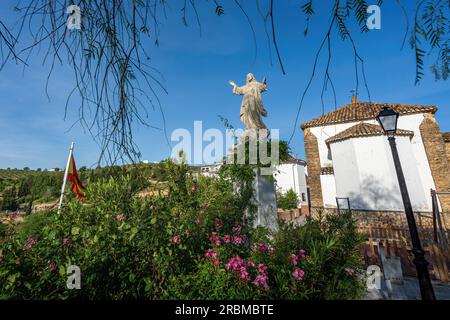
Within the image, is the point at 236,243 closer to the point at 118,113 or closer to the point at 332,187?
Answer: the point at 118,113

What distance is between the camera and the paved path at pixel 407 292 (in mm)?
4107

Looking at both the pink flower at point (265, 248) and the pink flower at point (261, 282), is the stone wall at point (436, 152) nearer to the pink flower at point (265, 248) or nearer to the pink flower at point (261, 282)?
the pink flower at point (265, 248)

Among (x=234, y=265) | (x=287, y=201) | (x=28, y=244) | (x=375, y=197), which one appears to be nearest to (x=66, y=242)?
(x=28, y=244)

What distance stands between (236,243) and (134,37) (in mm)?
3453

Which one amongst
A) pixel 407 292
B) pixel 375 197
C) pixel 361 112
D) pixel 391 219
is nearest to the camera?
pixel 407 292

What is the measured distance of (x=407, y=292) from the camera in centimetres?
443

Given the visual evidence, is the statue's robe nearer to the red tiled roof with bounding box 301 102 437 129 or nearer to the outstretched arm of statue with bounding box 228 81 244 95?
the outstretched arm of statue with bounding box 228 81 244 95

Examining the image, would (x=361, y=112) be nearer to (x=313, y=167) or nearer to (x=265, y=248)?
(x=313, y=167)

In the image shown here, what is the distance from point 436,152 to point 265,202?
49.9ft

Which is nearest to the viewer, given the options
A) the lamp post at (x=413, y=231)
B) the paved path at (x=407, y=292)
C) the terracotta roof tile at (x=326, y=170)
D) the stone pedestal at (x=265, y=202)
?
the lamp post at (x=413, y=231)

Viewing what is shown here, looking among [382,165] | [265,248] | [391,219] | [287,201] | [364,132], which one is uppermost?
[364,132]

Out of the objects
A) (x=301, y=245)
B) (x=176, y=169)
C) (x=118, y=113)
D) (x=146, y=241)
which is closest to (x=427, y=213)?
(x=301, y=245)

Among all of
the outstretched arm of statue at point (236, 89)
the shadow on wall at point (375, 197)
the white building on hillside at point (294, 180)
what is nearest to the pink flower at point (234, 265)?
the outstretched arm of statue at point (236, 89)

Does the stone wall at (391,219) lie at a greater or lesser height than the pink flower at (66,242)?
greater
